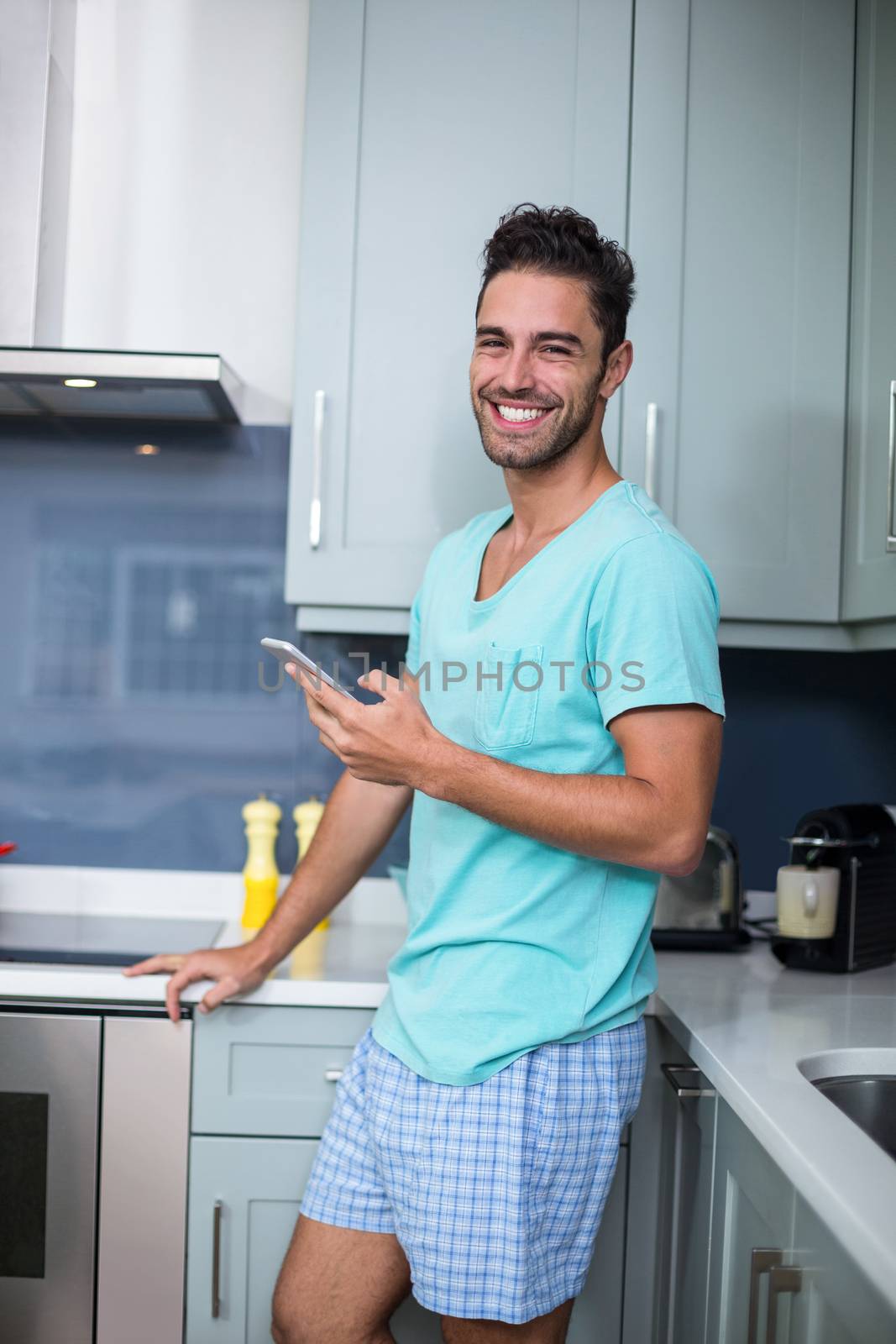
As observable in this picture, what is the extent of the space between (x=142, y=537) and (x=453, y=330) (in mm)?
708

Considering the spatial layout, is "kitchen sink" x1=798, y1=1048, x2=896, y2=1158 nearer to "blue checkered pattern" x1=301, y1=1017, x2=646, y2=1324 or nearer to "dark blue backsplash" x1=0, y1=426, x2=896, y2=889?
"blue checkered pattern" x1=301, y1=1017, x2=646, y2=1324

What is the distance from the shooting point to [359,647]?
7.03ft

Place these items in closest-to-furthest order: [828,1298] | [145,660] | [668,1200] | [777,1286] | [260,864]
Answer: [828,1298]
[777,1286]
[668,1200]
[260,864]
[145,660]

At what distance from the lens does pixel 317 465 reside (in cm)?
179

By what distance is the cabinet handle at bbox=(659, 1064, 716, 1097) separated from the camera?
1.35 m

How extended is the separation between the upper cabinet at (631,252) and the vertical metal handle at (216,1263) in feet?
2.92

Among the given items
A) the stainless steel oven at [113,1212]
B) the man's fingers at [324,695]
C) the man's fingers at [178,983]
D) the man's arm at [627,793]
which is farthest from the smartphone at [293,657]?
the stainless steel oven at [113,1212]

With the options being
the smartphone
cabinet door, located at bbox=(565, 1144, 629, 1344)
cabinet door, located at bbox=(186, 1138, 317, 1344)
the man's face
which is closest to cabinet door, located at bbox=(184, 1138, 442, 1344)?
cabinet door, located at bbox=(186, 1138, 317, 1344)

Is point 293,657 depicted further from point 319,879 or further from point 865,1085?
point 865,1085

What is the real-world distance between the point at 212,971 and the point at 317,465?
0.76m

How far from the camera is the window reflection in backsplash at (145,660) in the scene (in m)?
2.12

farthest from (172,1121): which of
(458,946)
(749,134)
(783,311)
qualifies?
(749,134)

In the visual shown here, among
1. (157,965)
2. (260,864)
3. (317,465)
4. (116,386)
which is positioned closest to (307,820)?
(260,864)

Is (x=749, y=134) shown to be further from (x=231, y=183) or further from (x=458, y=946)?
(x=458, y=946)
